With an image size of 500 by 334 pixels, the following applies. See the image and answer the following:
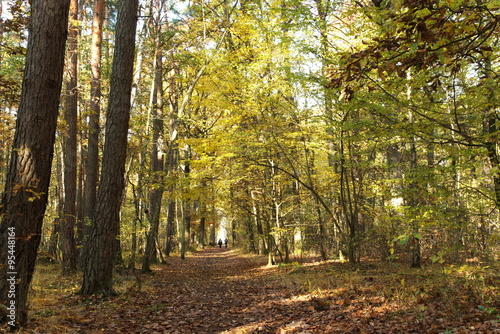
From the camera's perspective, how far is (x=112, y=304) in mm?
6965

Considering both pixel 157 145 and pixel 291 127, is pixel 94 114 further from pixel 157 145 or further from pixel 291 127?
pixel 291 127

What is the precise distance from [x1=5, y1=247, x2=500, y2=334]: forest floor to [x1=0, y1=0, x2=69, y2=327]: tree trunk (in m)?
0.85

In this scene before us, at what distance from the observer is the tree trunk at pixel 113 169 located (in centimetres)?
757

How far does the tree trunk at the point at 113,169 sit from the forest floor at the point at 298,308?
575mm

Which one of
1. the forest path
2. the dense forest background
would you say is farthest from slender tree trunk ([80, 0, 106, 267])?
the forest path

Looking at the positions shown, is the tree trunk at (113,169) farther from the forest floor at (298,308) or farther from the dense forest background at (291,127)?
the dense forest background at (291,127)

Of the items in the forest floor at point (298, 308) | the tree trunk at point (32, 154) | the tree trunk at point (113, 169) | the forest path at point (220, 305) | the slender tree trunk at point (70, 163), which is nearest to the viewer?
the tree trunk at point (32, 154)

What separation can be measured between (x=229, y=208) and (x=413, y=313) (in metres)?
13.7

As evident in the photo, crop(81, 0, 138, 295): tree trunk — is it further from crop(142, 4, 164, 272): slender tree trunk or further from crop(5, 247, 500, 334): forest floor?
crop(142, 4, 164, 272): slender tree trunk

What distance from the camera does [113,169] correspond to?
7871 mm

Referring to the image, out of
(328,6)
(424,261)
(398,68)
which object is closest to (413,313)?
(398,68)

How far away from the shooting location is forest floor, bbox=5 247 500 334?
16.8 ft

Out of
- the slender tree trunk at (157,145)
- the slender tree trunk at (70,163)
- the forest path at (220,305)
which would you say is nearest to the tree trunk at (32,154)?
the forest path at (220,305)

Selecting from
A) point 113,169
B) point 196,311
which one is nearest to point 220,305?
point 196,311
